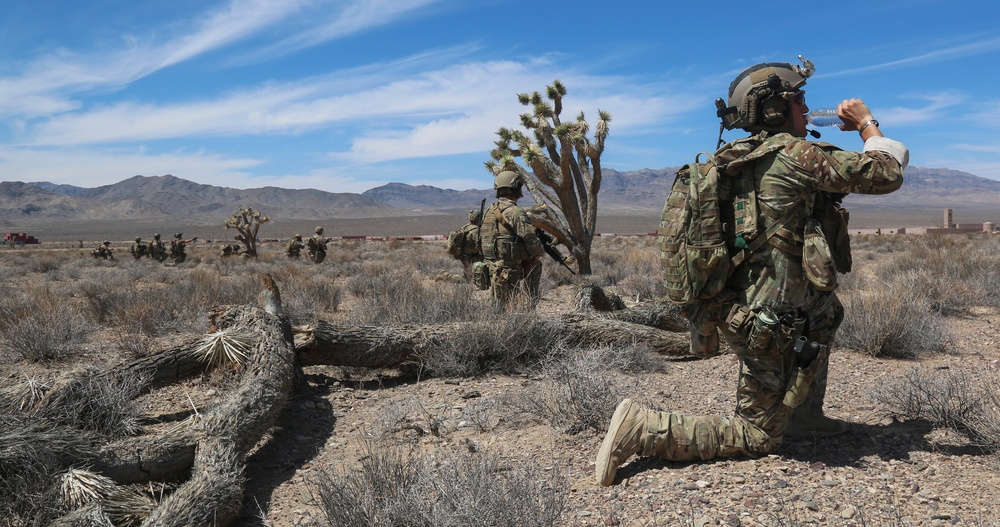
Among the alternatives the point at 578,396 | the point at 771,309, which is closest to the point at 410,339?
the point at 578,396

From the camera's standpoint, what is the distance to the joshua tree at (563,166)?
1264cm

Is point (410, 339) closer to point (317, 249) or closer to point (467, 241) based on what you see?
point (467, 241)

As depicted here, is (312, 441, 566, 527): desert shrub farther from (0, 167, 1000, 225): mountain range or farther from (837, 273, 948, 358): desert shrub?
(0, 167, 1000, 225): mountain range

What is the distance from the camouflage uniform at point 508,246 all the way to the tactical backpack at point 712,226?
409 cm

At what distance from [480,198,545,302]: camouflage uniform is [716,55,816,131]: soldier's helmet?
164 inches

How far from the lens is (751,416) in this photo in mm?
3506

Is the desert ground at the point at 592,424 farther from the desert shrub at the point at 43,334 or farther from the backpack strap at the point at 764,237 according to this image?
the backpack strap at the point at 764,237

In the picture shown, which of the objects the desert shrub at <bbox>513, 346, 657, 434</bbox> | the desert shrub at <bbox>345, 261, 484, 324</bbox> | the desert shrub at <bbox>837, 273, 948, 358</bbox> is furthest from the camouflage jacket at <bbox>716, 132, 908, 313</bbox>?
the desert shrub at <bbox>345, 261, 484, 324</bbox>

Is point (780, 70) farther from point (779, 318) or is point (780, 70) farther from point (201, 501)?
point (201, 501)

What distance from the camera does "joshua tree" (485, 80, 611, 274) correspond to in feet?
41.5

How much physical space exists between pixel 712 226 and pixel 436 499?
6.23 ft

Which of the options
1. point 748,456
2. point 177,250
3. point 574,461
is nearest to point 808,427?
point 748,456

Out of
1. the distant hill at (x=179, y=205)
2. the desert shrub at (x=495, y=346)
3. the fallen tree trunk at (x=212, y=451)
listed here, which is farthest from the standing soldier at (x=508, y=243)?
the distant hill at (x=179, y=205)

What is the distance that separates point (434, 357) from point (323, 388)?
0.98m
